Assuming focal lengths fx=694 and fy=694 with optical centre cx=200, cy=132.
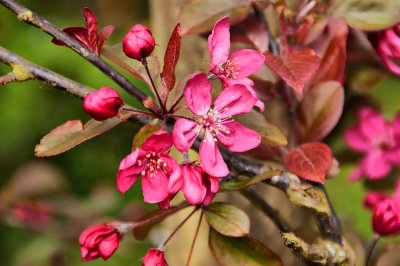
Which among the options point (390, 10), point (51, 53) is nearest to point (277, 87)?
point (390, 10)

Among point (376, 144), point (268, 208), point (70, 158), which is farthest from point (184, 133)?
point (70, 158)

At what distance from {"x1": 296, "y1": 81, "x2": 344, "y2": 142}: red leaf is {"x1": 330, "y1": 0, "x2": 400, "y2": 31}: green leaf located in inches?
3.7

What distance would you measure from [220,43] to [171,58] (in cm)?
6

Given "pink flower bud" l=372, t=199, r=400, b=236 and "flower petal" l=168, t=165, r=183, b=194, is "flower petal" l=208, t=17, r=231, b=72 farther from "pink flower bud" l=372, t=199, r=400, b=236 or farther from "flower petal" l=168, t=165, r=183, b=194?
"pink flower bud" l=372, t=199, r=400, b=236

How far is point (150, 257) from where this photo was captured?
2.57 ft

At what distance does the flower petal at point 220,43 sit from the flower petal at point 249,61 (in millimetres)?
46

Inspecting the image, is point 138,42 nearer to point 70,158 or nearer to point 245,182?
point 245,182

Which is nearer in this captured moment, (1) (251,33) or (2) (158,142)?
(2) (158,142)

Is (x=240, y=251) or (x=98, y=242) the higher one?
(x=98, y=242)

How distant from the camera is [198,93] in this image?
76 centimetres

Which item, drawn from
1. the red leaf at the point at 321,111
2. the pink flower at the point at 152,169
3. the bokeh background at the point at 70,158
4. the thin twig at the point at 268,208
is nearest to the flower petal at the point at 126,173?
the pink flower at the point at 152,169

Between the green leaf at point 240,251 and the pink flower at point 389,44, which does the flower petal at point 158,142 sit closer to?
the green leaf at point 240,251

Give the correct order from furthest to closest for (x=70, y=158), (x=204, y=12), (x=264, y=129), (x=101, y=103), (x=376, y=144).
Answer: (x=70, y=158) → (x=376, y=144) → (x=204, y=12) → (x=264, y=129) → (x=101, y=103)

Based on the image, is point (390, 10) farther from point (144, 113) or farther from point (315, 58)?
point (144, 113)
